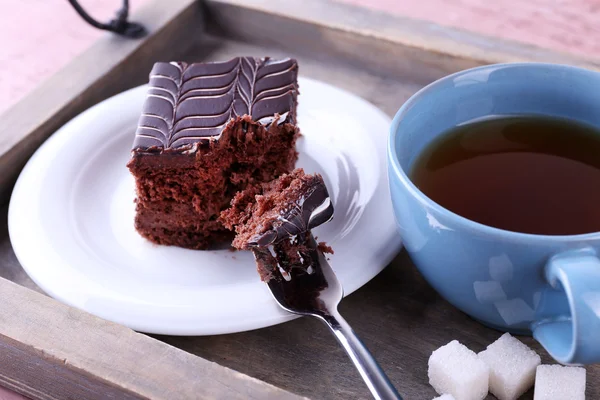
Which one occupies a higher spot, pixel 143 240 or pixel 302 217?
pixel 302 217

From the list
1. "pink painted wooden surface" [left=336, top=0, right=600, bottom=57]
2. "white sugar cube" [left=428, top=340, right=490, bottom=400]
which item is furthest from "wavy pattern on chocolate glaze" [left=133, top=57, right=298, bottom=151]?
"pink painted wooden surface" [left=336, top=0, right=600, bottom=57]

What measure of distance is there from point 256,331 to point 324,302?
0.17 metres

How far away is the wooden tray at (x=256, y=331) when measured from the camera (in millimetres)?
1239

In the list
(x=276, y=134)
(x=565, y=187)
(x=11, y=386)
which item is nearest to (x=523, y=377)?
(x=565, y=187)

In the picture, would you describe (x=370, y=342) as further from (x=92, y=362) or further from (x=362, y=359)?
(x=92, y=362)

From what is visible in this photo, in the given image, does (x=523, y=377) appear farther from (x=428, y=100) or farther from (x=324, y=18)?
(x=324, y=18)

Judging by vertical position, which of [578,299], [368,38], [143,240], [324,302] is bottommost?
[143,240]

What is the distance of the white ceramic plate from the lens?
1412 millimetres

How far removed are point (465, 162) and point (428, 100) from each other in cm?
17

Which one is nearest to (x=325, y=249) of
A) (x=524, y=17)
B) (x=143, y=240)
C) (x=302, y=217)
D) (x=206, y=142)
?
(x=302, y=217)

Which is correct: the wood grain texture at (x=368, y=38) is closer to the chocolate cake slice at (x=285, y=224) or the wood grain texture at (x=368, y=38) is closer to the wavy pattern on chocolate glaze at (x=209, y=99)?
the wavy pattern on chocolate glaze at (x=209, y=99)

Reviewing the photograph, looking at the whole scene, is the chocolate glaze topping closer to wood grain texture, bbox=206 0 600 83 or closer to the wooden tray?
the wooden tray

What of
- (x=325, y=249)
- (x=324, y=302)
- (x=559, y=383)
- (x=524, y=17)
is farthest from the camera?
(x=524, y=17)

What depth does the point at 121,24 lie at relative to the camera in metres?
2.15
